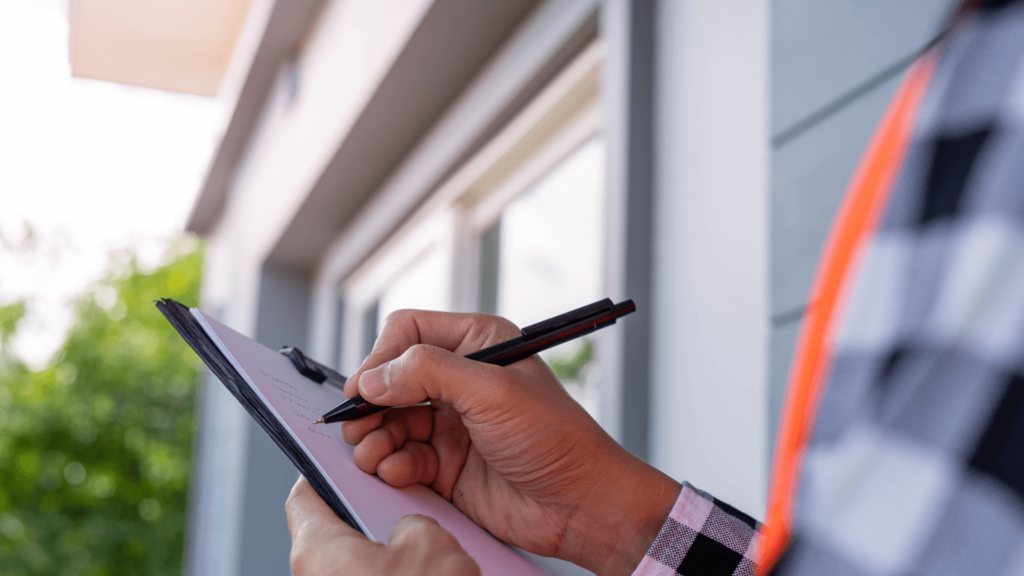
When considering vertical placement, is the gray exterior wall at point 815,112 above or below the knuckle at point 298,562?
above

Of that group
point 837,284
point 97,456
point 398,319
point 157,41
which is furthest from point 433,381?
point 97,456

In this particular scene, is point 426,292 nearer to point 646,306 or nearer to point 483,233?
point 483,233

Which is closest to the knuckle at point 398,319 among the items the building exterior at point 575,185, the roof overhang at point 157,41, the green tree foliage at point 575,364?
the building exterior at point 575,185

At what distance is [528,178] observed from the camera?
158 centimetres

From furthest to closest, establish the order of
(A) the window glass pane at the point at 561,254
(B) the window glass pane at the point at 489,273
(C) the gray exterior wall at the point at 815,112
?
(B) the window glass pane at the point at 489,273 → (A) the window glass pane at the point at 561,254 → (C) the gray exterior wall at the point at 815,112

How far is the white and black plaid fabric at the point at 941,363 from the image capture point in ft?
0.52

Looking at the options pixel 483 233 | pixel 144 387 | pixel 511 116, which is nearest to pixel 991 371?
pixel 511 116

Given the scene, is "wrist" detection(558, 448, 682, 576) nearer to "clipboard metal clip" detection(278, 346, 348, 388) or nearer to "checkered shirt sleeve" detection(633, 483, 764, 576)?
"checkered shirt sleeve" detection(633, 483, 764, 576)

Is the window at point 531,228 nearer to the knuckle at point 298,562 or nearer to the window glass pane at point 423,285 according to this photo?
the window glass pane at point 423,285

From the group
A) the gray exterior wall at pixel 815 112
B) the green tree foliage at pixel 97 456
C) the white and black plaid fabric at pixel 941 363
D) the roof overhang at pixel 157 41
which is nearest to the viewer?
the white and black plaid fabric at pixel 941 363

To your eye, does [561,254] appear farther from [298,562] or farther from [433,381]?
[298,562]

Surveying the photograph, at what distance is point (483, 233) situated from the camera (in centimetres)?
179

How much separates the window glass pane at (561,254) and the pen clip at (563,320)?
0.55 metres

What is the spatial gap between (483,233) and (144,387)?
8460 mm
